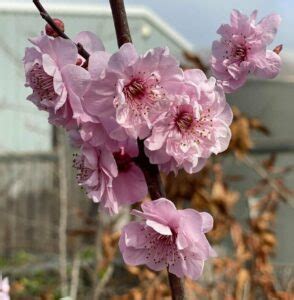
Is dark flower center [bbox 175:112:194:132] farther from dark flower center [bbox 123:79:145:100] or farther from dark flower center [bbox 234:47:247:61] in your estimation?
dark flower center [bbox 234:47:247:61]

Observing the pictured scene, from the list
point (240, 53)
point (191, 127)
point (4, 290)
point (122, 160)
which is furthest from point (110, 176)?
point (4, 290)

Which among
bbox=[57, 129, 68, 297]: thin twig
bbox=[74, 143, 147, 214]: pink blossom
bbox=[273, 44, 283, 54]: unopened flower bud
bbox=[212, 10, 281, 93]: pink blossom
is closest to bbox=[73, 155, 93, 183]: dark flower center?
bbox=[74, 143, 147, 214]: pink blossom

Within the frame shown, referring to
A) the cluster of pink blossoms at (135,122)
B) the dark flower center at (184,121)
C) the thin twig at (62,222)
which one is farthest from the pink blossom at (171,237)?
the thin twig at (62,222)

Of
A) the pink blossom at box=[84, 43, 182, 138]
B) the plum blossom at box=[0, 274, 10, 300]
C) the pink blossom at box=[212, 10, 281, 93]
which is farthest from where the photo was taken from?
the plum blossom at box=[0, 274, 10, 300]

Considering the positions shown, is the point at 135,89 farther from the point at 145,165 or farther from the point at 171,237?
the point at 171,237

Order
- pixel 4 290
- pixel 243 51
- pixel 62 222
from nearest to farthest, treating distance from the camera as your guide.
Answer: pixel 243 51, pixel 4 290, pixel 62 222

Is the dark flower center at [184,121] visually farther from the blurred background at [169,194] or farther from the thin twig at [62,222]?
the thin twig at [62,222]

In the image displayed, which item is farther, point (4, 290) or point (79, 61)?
point (4, 290)
